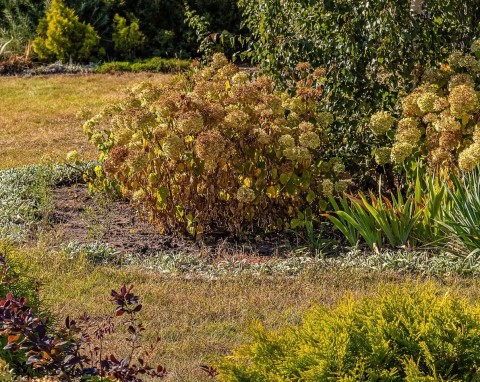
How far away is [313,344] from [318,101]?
13.5 feet

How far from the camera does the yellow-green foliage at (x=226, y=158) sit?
18.3 feet

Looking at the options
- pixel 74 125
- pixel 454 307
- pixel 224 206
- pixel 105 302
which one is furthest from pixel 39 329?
pixel 74 125

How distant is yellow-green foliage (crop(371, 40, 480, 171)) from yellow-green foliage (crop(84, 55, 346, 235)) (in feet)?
1.66

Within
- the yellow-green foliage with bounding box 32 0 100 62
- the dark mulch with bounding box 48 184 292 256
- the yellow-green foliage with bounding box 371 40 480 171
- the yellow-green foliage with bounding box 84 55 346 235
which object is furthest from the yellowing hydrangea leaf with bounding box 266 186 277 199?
the yellow-green foliage with bounding box 32 0 100 62

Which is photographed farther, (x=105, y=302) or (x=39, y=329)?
(x=105, y=302)

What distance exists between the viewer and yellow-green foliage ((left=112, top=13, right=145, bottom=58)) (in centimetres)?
1450

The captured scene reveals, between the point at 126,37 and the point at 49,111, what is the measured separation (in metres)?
3.84

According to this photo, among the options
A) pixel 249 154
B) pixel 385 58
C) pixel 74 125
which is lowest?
pixel 74 125

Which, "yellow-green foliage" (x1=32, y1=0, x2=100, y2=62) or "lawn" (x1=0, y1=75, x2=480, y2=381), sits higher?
"yellow-green foliage" (x1=32, y1=0, x2=100, y2=62)

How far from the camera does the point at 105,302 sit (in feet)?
15.7

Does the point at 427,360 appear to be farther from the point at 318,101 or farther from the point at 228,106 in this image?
the point at 318,101

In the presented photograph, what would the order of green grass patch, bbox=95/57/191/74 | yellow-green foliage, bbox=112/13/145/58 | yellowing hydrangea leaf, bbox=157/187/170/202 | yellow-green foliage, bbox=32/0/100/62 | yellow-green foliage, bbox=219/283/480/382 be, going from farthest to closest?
yellow-green foliage, bbox=112/13/145/58 < yellow-green foliage, bbox=32/0/100/62 < green grass patch, bbox=95/57/191/74 < yellowing hydrangea leaf, bbox=157/187/170/202 < yellow-green foliage, bbox=219/283/480/382

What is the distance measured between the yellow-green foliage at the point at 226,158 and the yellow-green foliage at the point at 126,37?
855 cm

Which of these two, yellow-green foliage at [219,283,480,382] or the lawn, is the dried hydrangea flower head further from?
yellow-green foliage at [219,283,480,382]
